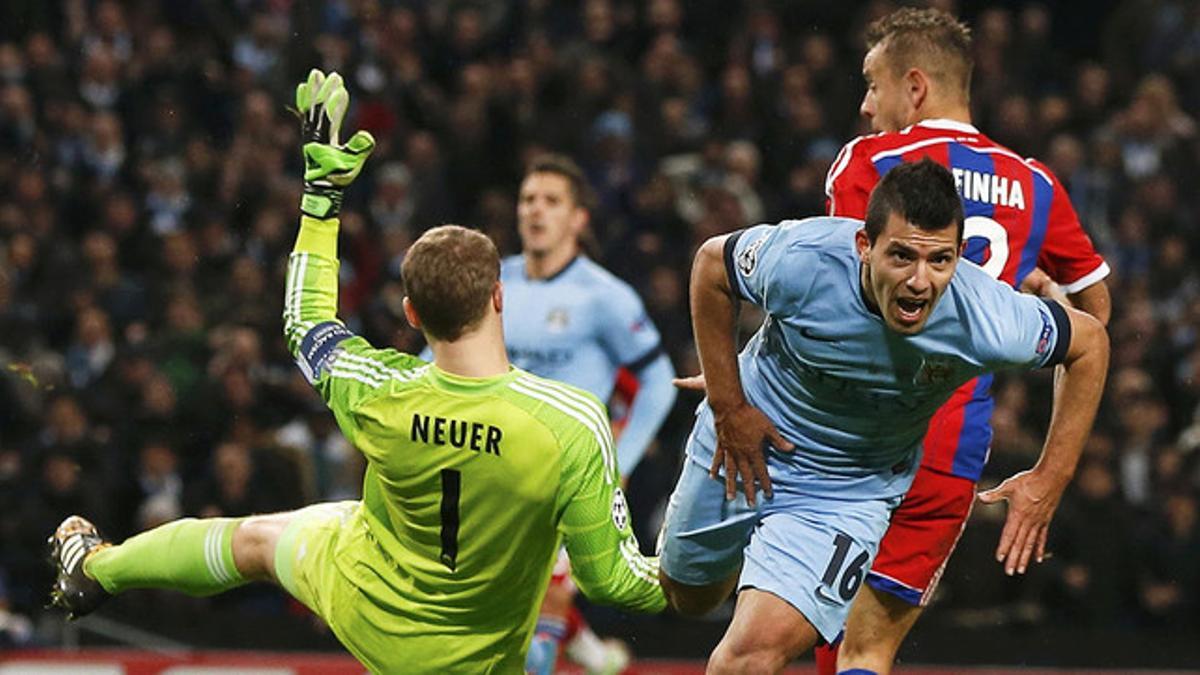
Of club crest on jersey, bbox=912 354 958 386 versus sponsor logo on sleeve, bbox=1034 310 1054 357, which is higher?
sponsor logo on sleeve, bbox=1034 310 1054 357

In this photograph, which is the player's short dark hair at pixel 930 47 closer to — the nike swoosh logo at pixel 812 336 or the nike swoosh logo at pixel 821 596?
the nike swoosh logo at pixel 812 336

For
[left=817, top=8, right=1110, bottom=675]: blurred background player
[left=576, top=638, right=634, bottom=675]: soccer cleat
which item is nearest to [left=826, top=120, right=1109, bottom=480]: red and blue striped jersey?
[left=817, top=8, right=1110, bottom=675]: blurred background player

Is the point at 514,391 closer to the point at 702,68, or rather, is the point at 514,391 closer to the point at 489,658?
the point at 489,658

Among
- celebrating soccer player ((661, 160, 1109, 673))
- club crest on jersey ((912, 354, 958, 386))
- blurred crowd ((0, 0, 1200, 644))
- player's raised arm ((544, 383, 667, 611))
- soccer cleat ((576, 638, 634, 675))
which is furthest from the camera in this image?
blurred crowd ((0, 0, 1200, 644))

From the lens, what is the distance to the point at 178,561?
6.46m

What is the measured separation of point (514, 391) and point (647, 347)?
10.6ft

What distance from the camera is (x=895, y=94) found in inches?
265

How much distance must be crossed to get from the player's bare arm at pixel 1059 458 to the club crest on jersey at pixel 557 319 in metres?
3.22

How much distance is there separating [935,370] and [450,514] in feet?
4.73

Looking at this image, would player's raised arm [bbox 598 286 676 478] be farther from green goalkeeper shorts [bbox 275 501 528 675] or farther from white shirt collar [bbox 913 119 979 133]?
green goalkeeper shorts [bbox 275 501 528 675]

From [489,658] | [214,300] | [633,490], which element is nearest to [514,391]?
[489,658]

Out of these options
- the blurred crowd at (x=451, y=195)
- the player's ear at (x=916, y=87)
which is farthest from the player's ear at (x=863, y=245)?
the blurred crowd at (x=451, y=195)

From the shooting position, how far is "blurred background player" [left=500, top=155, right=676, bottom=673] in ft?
29.8

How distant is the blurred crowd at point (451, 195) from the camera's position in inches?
468
